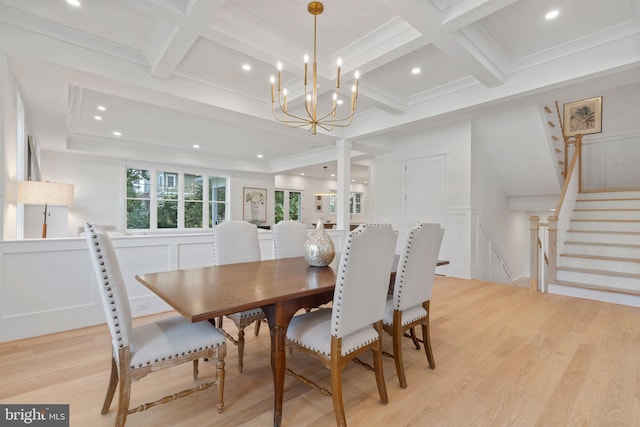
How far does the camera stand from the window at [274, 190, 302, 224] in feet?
32.7

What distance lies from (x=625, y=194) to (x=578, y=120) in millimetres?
1617

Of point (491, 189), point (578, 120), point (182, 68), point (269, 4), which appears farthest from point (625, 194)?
point (182, 68)

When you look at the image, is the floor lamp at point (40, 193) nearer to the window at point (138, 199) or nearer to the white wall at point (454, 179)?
→ the window at point (138, 199)

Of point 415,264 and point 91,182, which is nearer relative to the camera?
point 415,264

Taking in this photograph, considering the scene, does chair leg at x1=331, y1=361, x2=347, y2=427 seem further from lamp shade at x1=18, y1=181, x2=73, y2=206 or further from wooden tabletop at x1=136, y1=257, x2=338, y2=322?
lamp shade at x1=18, y1=181, x2=73, y2=206

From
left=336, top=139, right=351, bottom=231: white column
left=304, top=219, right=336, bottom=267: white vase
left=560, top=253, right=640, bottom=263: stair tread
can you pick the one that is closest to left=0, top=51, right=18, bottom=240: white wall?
left=304, top=219, right=336, bottom=267: white vase

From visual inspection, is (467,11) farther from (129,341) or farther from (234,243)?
(129,341)

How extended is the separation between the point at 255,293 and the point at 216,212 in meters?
7.53

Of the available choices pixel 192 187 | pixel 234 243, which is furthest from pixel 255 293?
pixel 192 187

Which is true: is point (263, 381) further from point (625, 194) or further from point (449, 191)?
point (625, 194)

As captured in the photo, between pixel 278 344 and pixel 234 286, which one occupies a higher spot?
pixel 234 286

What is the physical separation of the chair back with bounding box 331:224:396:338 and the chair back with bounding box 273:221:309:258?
1285mm

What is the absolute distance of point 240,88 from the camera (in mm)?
3838

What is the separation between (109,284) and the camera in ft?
4.40
